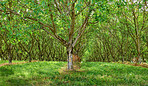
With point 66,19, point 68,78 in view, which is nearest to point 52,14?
point 66,19

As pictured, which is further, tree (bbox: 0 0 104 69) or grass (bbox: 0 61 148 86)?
tree (bbox: 0 0 104 69)

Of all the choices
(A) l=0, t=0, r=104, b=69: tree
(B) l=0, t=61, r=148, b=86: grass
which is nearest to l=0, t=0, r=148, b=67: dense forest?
(A) l=0, t=0, r=104, b=69: tree

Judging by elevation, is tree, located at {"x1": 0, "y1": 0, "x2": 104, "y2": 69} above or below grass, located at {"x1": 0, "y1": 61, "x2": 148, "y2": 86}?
above

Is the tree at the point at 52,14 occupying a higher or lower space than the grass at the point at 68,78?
higher

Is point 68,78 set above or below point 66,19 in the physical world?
below

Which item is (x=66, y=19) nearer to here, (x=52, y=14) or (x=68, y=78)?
(x=52, y=14)

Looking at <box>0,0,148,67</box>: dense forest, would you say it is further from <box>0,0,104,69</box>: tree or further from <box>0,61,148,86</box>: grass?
<box>0,61,148,86</box>: grass

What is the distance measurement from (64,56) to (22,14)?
34.1 metres

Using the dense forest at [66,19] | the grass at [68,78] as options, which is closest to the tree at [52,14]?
the dense forest at [66,19]

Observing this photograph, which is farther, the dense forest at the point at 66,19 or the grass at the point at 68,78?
the dense forest at the point at 66,19

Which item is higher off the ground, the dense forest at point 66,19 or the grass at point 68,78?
the dense forest at point 66,19

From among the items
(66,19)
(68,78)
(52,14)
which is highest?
(52,14)

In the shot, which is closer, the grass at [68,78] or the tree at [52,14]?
the grass at [68,78]

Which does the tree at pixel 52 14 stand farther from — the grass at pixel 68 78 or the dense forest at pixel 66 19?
the grass at pixel 68 78
